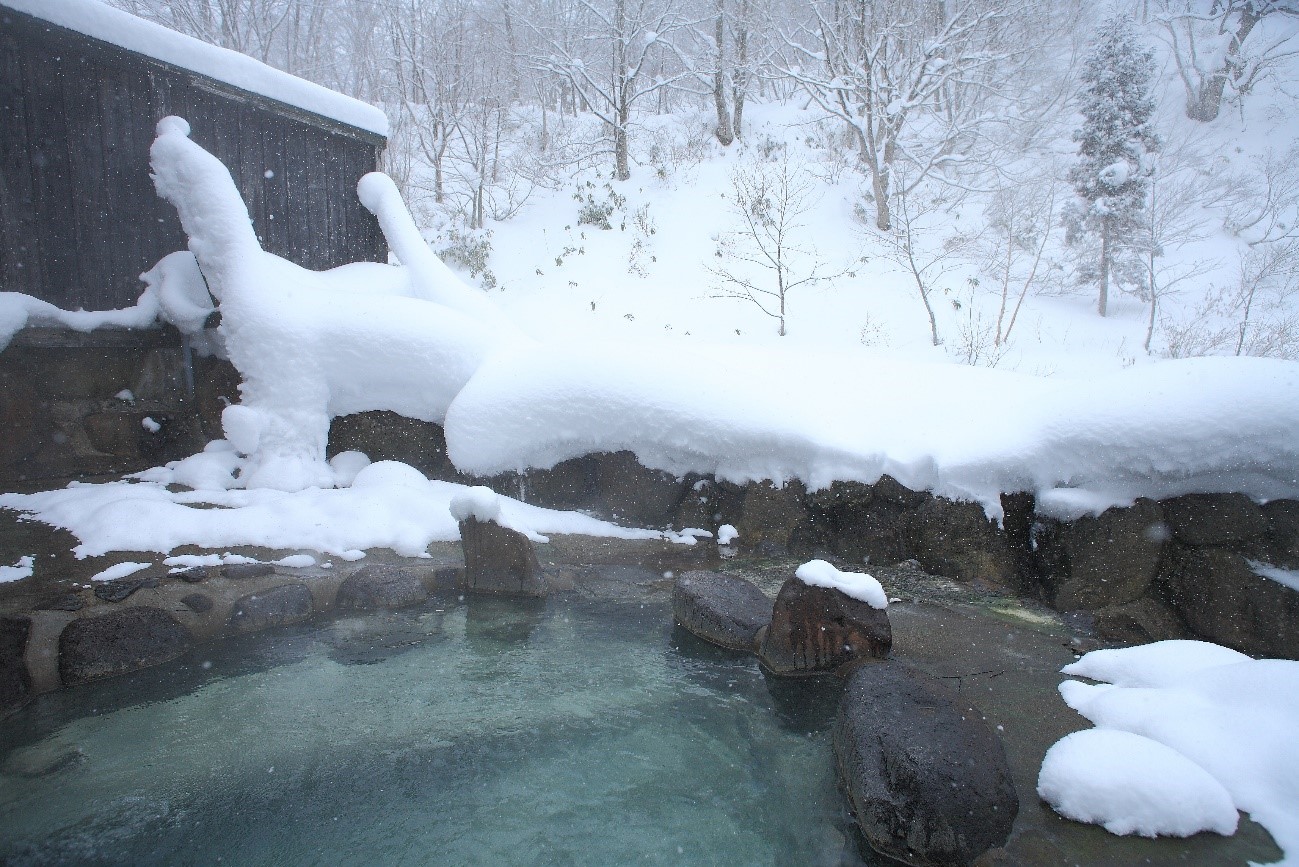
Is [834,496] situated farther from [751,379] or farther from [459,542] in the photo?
[459,542]

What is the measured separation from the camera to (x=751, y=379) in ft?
16.7

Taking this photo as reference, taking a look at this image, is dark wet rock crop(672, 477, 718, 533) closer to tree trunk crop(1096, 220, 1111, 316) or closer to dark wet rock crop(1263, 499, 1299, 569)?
dark wet rock crop(1263, 499, 1299, 569)

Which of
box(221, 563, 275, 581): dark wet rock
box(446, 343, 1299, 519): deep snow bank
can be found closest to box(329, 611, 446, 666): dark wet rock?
box(221, 563, 275, 581): dark wet rock

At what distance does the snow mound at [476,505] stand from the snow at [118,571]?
61.7 inches

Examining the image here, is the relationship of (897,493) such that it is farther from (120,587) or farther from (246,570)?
(120,587)

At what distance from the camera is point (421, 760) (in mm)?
2453

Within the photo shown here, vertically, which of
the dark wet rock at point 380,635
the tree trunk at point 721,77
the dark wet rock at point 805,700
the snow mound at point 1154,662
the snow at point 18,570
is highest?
the tree trunk at point 721,77

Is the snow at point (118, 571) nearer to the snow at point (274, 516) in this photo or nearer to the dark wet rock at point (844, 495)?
the snow at point (274, 516)

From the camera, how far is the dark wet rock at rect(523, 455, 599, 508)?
504 cm

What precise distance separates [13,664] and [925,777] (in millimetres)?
3486

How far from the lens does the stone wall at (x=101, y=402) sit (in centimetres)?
484

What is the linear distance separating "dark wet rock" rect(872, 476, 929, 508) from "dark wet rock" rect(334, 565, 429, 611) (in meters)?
2.91

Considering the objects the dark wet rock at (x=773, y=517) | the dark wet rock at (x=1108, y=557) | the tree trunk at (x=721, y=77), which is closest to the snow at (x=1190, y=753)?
the dark wet rock at (x=1108, y=557)

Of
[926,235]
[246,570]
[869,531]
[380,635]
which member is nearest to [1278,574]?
[869,531]
